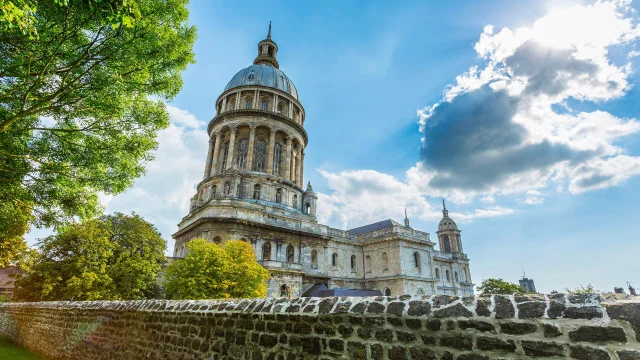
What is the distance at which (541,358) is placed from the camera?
2801 mm

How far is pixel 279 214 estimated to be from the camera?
3478 cm

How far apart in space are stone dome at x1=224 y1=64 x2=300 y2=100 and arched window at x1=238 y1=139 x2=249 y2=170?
27.6 ft

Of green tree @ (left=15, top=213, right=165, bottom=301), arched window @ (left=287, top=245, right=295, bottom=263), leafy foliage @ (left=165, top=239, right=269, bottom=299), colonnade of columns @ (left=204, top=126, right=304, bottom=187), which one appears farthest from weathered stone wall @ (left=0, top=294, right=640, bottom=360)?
colonnade of columns @ (left=204, top=126, right=304, bottom=187)

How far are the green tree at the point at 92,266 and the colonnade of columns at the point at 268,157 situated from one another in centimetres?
1719

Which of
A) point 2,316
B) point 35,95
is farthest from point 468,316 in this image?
point 2,316

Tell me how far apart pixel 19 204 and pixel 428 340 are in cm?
1431

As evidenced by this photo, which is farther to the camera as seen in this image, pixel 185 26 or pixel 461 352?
pixel 185 26

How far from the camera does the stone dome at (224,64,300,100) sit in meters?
43.9

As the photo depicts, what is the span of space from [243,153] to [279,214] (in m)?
10.4

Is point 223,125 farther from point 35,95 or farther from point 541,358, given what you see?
point 541,358

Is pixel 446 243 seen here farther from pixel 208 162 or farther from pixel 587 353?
pixel 587 353

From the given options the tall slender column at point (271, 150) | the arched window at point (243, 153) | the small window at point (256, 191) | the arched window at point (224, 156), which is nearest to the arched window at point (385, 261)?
the small window at point (256, 191)

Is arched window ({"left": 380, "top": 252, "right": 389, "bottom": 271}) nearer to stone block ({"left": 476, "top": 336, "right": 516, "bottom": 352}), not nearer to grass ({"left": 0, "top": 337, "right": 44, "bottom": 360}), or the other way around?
grass ({"left": 0, "top": 337, "right": 44, "bottom": 360})

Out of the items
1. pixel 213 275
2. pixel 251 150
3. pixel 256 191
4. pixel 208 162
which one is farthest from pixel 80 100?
pixel 208 162
